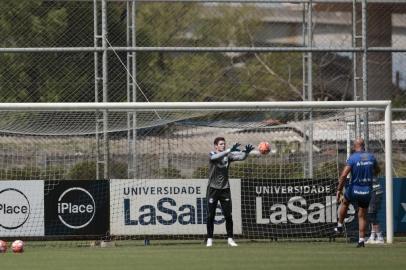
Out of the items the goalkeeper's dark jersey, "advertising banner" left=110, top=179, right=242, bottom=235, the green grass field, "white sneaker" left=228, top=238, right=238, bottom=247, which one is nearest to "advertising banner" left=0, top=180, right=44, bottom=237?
the green grass field

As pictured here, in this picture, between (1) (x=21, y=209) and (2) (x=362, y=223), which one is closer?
(2) (x=362, y=223)

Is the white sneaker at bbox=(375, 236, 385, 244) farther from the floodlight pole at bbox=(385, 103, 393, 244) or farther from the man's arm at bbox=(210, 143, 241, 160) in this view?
the man's arm at bbox=(210, 143, 241, 160)

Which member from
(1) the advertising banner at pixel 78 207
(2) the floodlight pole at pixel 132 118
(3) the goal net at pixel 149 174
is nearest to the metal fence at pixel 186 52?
(2) the floodlight pole at pixel 132 118

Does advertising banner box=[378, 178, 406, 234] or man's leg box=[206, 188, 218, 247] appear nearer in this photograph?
man's leg box=[206, 188, 218, 247]

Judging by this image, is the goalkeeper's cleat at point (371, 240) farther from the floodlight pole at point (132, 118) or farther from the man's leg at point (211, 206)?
the floodlight pole at point (132, 118)

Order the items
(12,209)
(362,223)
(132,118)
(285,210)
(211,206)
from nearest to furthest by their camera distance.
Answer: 1. (362,223)
2. (211,206)
3. (12,209)
4. (285,210)
5. (132,118)

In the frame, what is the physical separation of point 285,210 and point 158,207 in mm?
2351

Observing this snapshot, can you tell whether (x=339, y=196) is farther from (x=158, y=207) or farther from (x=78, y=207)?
(x=78, y=207)

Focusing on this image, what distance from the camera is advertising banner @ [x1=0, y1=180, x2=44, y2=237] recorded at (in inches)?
803

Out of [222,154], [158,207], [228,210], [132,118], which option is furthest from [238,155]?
[132,118]

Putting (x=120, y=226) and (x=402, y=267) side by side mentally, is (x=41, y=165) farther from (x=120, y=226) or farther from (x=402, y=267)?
(x=402, y=267)

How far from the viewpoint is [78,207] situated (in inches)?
810

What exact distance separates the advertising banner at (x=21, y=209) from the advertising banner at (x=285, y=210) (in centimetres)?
376

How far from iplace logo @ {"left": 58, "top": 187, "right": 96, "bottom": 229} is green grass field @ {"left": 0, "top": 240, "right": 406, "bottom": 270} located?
91 centimetres
